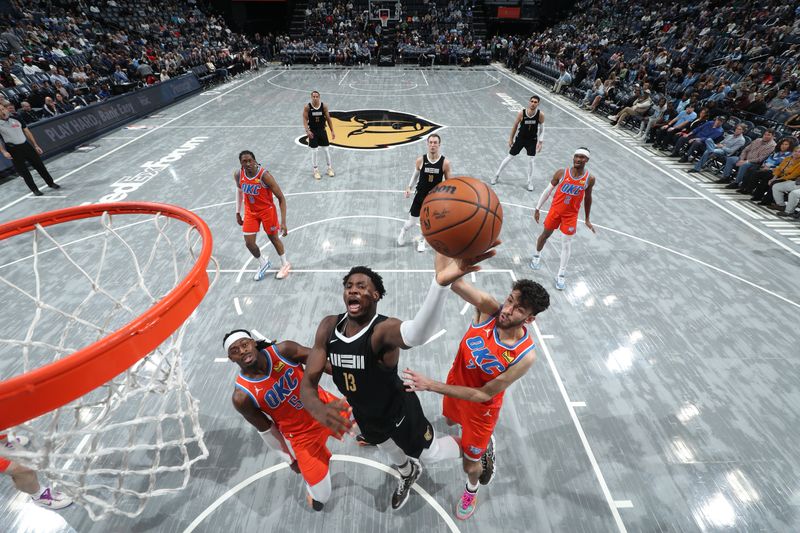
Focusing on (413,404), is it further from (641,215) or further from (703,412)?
(641,215)

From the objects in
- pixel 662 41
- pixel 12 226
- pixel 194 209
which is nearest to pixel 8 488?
pixel 12 226

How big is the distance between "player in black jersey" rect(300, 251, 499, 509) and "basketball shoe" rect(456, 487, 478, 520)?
1.72 feet

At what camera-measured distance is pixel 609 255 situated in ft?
20.4

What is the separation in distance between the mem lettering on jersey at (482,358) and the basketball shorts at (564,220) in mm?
2945

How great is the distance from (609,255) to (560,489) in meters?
4.08

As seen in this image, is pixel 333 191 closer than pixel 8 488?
No

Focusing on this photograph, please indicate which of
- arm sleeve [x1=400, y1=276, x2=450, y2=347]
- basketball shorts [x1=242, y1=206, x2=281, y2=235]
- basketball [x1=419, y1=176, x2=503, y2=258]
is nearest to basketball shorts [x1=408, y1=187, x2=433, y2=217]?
basketball shorts [x1=242, y1=206, x2=281, y2=235]

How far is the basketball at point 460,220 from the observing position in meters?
2.16

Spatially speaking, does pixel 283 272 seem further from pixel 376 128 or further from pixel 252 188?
pixel 376 128

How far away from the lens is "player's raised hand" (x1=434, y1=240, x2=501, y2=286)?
191cm

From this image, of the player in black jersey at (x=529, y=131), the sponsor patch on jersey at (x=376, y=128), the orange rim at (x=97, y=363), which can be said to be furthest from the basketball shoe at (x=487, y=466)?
the sponsor patch on jersey at (x=376, y=128)

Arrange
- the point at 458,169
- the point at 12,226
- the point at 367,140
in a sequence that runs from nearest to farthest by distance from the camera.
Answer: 1. the point at 12,226
2. the point at 458,169
3. the point at 367,140

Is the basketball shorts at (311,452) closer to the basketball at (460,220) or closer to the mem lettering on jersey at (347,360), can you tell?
the mem lettering on jersey at (347,360)

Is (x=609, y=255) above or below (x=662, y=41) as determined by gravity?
below
